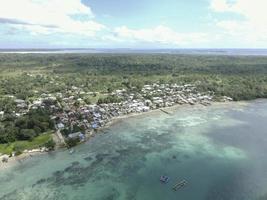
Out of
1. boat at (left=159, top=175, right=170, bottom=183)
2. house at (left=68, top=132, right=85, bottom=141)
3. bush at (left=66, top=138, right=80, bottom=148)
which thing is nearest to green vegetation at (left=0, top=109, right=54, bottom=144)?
house at (left=68, top=132, right=85, bottom=141)

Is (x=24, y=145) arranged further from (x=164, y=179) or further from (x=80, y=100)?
(x=80, y=100)

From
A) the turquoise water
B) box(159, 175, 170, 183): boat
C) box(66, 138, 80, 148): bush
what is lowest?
the turquoise water

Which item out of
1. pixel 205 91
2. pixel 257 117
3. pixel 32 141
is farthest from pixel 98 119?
pixel 205 91

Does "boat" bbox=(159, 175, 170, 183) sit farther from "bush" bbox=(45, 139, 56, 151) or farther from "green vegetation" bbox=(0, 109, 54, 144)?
"green vegetation" bbox=(0, 109, 54, 144)

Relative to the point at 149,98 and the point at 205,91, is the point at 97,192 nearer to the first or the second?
the point at 149,98

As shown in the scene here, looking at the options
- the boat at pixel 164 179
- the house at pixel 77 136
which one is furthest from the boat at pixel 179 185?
the house at pixel 77 136

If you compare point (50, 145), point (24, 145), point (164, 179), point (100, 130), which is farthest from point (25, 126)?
point (164, 179)

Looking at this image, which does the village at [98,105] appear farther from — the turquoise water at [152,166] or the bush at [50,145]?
the turquoise water at [152,166]

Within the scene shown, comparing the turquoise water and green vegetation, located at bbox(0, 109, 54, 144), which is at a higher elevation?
green vegetation, located at bbox(0, 109, 54, 144)
